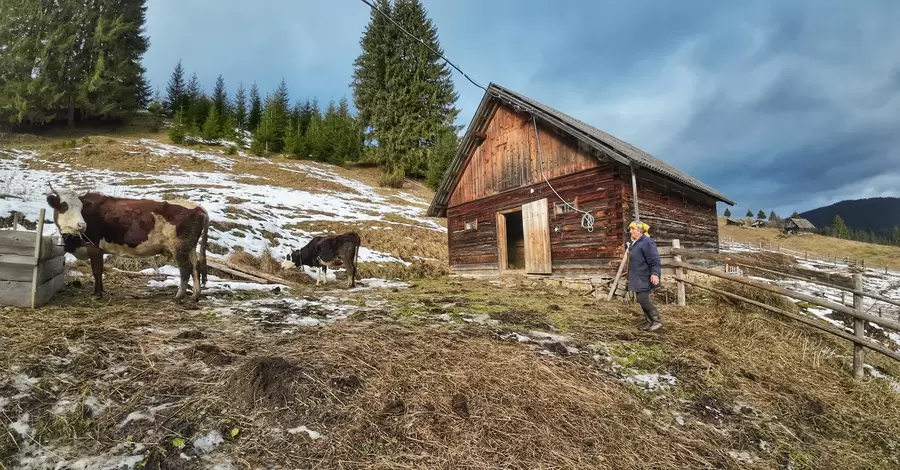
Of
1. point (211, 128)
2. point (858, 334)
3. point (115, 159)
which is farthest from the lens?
point (211, 128)

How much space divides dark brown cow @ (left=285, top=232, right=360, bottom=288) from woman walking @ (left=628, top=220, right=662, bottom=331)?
7.04 meters

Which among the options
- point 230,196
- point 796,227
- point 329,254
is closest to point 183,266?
point 329,254

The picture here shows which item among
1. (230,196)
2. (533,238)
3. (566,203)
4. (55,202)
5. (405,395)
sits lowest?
(405,395)

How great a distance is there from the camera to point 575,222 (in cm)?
1068

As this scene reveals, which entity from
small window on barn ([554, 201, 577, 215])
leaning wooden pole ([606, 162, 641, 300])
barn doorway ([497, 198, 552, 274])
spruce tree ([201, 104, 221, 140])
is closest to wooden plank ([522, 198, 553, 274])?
barn doorway ([497, 198, 552, 274])

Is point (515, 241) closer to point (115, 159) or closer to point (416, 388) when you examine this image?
point (416, 388)

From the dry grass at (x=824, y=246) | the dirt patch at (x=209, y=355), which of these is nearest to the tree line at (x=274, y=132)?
the dirt patch at (x=209, y=355)

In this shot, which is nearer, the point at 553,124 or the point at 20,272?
the point at 20,272

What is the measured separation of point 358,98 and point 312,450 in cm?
4130

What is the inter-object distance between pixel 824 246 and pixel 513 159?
6750 cm

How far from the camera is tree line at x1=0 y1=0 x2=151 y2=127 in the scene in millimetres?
30750

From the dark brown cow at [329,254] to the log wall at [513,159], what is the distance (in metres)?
5.77

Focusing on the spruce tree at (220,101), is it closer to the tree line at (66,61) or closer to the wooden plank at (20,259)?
the tree line at (66,61)

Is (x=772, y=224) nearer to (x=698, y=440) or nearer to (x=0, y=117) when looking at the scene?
(x=698, y=440)
